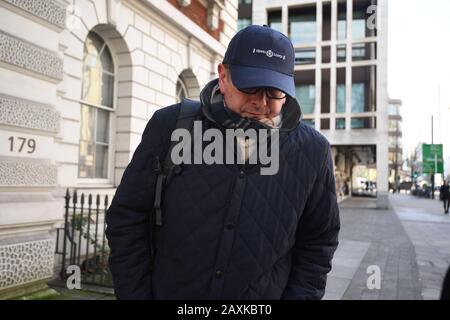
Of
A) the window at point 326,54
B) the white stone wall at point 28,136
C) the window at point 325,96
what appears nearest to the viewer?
the white stone wall at point 28,136

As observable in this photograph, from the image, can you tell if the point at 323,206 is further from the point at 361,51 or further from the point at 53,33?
the point at 361,51

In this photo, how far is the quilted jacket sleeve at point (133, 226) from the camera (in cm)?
175

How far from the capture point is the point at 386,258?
9.26m

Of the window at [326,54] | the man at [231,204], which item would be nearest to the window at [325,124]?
the window at [326,54]

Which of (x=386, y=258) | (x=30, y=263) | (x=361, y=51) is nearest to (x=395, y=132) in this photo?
(x=361, y=51)

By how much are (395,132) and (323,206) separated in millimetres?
106350

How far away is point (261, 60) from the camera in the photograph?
1.69m

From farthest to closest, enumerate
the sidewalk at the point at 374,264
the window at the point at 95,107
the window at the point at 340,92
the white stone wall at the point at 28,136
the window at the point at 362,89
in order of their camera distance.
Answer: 1. the window at the point at 340,92
2. the window at the point at 362,89
3. the window at the point at 95,107
4. the sidewalk at the point at 374,264
5. the white stone wall at the point at 28,136

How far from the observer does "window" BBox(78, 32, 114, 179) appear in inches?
291

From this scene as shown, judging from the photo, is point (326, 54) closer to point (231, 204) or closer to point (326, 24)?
point (326, 24)

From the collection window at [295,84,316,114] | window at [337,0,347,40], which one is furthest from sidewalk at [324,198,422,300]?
window at [337,0,347,40]

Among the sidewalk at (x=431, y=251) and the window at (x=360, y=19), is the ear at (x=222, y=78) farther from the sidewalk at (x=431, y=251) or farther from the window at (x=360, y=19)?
the window at (x=360, y=19)

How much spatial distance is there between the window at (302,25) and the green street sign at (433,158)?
15933 mm

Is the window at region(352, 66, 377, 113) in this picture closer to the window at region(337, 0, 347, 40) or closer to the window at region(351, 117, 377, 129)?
the window at region(351, 117, 377, 129)
